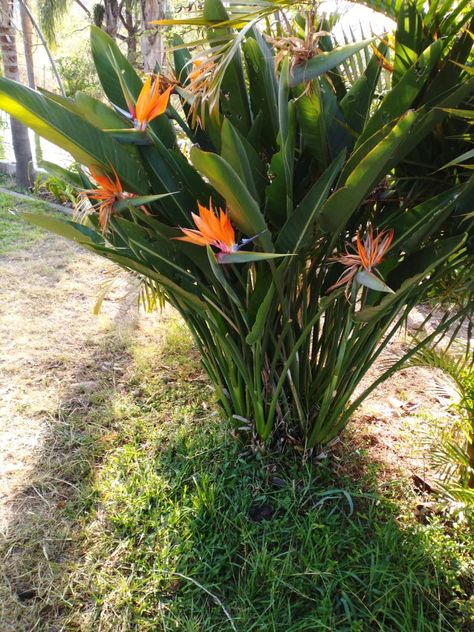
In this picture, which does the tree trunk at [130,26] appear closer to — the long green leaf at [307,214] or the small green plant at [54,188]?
the small green plant at [54,188]

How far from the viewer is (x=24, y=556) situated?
1.49 m

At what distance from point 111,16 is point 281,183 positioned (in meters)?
11.7

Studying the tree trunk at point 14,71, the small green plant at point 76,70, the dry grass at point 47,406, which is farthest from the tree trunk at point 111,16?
the dry grass at point 47,406

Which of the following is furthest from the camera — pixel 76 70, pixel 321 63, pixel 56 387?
pixel 76 70

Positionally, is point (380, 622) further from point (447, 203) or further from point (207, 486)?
point (447, 203)

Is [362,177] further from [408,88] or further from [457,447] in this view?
[457,447]

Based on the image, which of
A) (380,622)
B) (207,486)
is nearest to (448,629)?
(380,622)

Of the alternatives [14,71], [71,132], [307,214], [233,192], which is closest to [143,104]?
[71,132]

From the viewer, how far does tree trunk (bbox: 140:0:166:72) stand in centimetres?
471

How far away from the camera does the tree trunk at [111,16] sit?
33.8 ft

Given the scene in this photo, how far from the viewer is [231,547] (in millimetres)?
1460

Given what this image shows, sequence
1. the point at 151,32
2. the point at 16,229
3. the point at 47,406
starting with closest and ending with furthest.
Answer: the point at 47,406 < the point at 16,229 < the point at 151,32

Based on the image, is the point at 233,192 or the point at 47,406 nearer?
the point at 233,192

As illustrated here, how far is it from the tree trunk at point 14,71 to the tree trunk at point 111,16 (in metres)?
5.66
